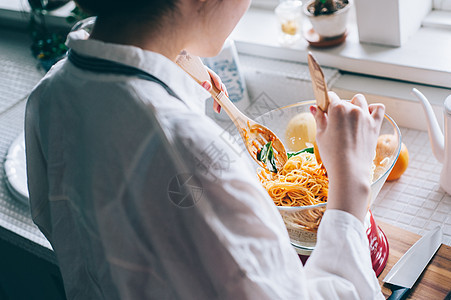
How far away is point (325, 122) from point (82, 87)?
307 mm

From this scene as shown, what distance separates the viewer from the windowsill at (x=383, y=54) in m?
1.03

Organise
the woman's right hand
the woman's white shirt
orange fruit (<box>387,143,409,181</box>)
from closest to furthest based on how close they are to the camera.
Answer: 1. the woman's white shirt
2. the woman's right hand
3. orange fruit (<box>387,143,409,181</box>)

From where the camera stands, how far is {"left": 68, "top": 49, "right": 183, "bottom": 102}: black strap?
0.43 m

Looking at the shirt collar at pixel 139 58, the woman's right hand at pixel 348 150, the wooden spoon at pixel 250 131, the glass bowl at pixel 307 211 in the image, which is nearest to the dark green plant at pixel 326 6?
the glass bowl at pixel 307 211

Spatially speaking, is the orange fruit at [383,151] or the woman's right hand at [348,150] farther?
the orange fruit at [383,151]

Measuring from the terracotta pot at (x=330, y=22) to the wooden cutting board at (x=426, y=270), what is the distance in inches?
21.1

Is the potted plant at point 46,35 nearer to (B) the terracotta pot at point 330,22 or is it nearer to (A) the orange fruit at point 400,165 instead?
(B) the terracotta pot at point 330,22

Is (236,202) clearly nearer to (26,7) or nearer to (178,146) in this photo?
(178,146)

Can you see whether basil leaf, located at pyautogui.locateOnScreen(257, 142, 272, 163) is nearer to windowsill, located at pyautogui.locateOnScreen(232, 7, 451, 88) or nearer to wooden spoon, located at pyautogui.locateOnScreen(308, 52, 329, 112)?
wooden spoon, located at pyautogui.locateOnScreen(308, 52, 329, 112)

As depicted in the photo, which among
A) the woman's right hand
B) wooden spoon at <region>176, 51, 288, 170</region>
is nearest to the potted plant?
wooden spoon at <region>176, 51, 288, 170</region>

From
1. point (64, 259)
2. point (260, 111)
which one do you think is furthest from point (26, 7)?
point (64, 259)

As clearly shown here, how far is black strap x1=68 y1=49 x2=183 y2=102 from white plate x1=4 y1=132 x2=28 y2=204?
0.70 m

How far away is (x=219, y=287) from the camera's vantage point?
44 centimetres

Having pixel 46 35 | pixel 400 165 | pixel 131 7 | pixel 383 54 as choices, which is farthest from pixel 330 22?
pixel 46 35
